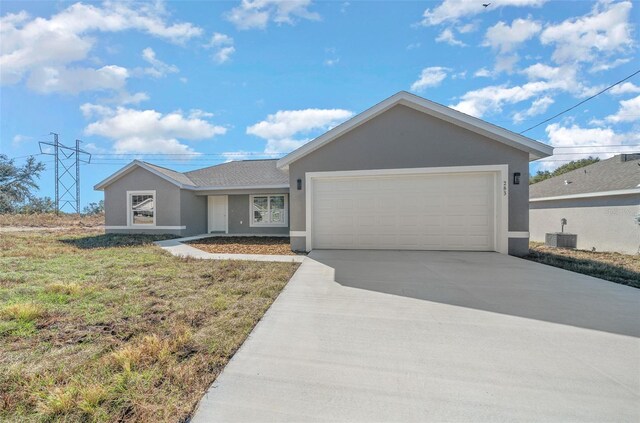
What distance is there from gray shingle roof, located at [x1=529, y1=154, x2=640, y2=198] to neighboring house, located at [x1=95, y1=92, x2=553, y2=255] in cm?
653

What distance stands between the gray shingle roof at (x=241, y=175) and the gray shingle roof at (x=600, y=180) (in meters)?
13.9

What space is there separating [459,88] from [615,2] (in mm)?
4896

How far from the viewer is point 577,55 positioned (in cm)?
980

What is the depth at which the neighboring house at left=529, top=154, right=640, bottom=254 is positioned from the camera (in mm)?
9820

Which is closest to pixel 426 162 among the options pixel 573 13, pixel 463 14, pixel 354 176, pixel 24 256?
pixel 354 176

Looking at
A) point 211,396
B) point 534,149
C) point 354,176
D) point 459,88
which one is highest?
point 459,88

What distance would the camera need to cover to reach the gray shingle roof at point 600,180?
34.4 ft

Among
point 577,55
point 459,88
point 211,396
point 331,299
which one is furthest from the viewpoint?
point 459,88

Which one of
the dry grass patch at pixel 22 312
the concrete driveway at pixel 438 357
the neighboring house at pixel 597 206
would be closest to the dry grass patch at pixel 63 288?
the dry grass patch at pixel 22 312

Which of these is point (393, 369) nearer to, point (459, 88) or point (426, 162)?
point (426, 162)

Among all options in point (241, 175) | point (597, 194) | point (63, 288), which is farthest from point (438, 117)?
point (241, 175)

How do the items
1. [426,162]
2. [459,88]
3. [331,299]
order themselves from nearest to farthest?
[331,299] < [426,162] < [459,88]

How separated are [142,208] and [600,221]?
70.8 feet

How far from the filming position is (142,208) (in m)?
13.9
